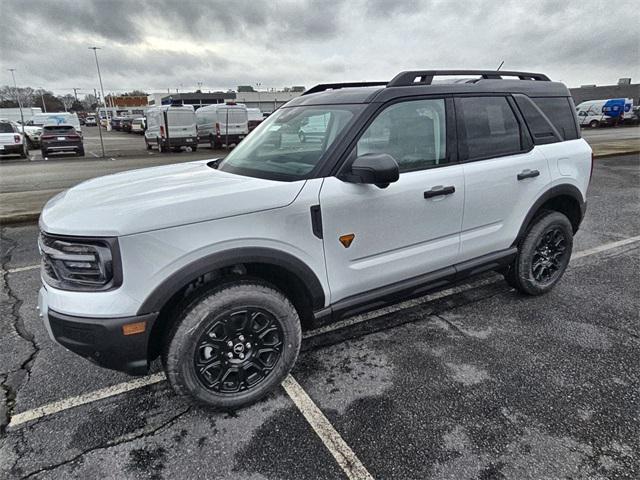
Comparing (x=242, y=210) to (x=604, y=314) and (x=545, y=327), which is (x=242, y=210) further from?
(x=604, y=314)

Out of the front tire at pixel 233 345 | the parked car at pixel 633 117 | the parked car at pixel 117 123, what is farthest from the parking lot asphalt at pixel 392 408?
the parked car at pixel 117 123

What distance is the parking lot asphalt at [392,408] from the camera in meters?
2.03

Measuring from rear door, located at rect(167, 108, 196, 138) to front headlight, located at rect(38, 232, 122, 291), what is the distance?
18637 millimetres

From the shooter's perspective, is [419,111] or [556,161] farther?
[556,161]

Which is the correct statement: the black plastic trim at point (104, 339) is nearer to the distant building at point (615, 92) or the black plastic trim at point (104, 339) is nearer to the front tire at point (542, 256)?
the front tire at point (542, 256)

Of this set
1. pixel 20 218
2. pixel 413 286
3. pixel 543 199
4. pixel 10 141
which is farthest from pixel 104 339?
pixel 10 141

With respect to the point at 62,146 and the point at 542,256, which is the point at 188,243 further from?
the point at 62,146

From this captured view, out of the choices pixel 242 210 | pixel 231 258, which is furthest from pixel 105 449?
pixel 242 210

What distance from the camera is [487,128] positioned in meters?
3.19

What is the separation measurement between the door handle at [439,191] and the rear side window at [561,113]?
139cm

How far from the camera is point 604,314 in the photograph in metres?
3.49

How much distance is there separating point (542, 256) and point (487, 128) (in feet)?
4.37

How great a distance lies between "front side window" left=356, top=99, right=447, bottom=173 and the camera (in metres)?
2.65

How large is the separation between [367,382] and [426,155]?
158 cm
